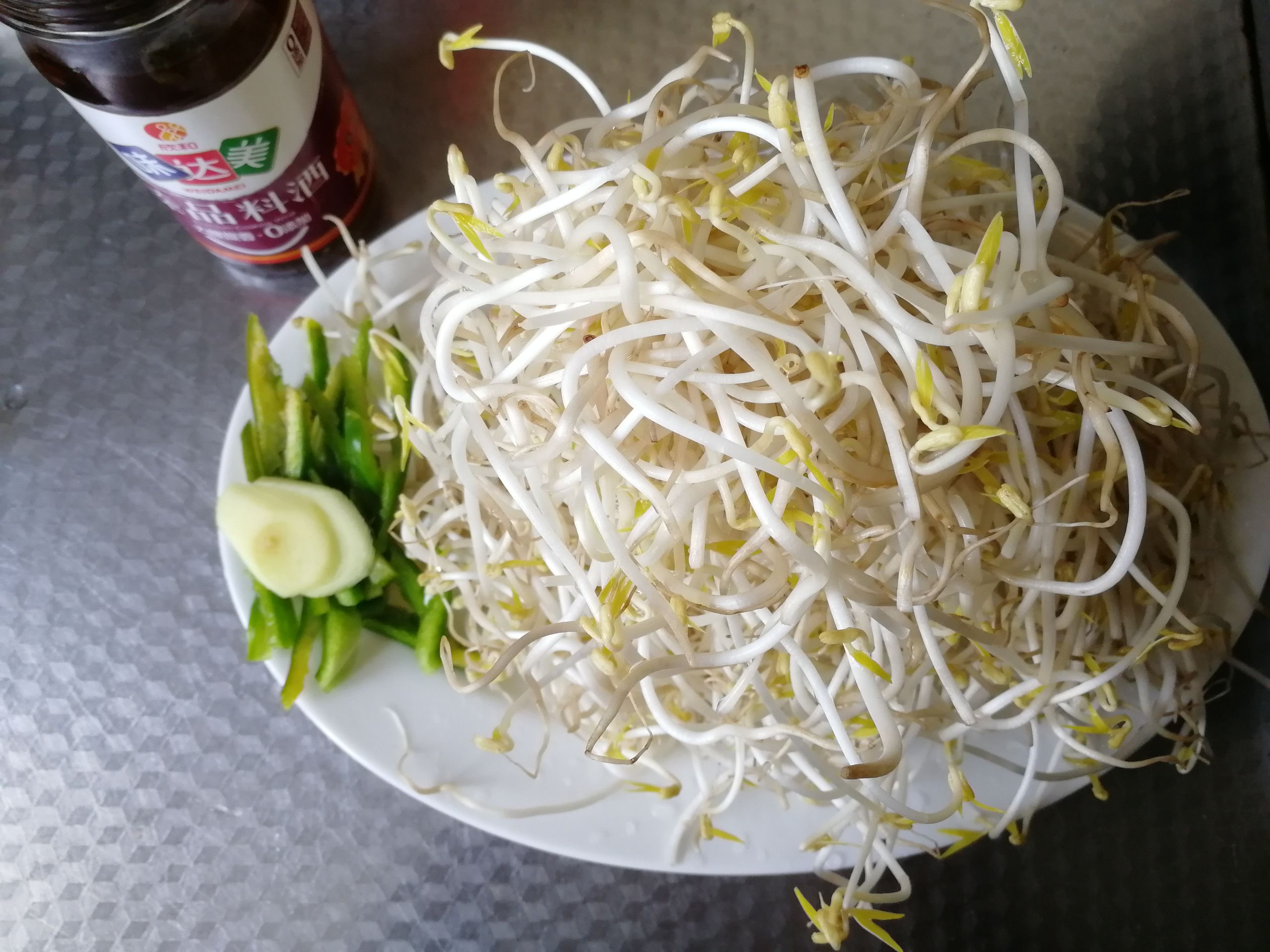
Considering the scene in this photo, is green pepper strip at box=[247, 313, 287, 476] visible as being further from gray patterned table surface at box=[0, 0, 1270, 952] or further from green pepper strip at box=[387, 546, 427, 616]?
gray patterned table surface at box=[0, 0, 1270, 952]

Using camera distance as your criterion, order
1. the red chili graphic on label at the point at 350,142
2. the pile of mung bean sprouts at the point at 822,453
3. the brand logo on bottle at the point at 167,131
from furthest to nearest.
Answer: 1. the red chili graphic on label at the point at 350,142
2. the brand logo on bottle at the point at 167,131
3. the pile of mung bean sprouts at the point at 822,453

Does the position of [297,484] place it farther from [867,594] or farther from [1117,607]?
[1117,607]

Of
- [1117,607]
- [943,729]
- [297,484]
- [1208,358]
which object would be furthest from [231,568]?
[1208,358]

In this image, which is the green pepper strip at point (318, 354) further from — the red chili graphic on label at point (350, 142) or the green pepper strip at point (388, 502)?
the red chili graphic on label at point (350, 142)

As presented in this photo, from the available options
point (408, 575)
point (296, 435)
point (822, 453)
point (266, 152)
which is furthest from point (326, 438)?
point (822, 453)

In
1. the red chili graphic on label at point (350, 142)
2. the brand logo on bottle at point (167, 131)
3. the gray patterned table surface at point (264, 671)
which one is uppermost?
the brand logo on bottle at point (167, 131)

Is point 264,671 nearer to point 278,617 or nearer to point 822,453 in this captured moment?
point 278,617

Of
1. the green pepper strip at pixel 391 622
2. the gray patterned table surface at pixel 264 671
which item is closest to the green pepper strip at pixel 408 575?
the green pepper strip at pixel 391 622

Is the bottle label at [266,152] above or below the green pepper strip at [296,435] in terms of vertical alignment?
above
